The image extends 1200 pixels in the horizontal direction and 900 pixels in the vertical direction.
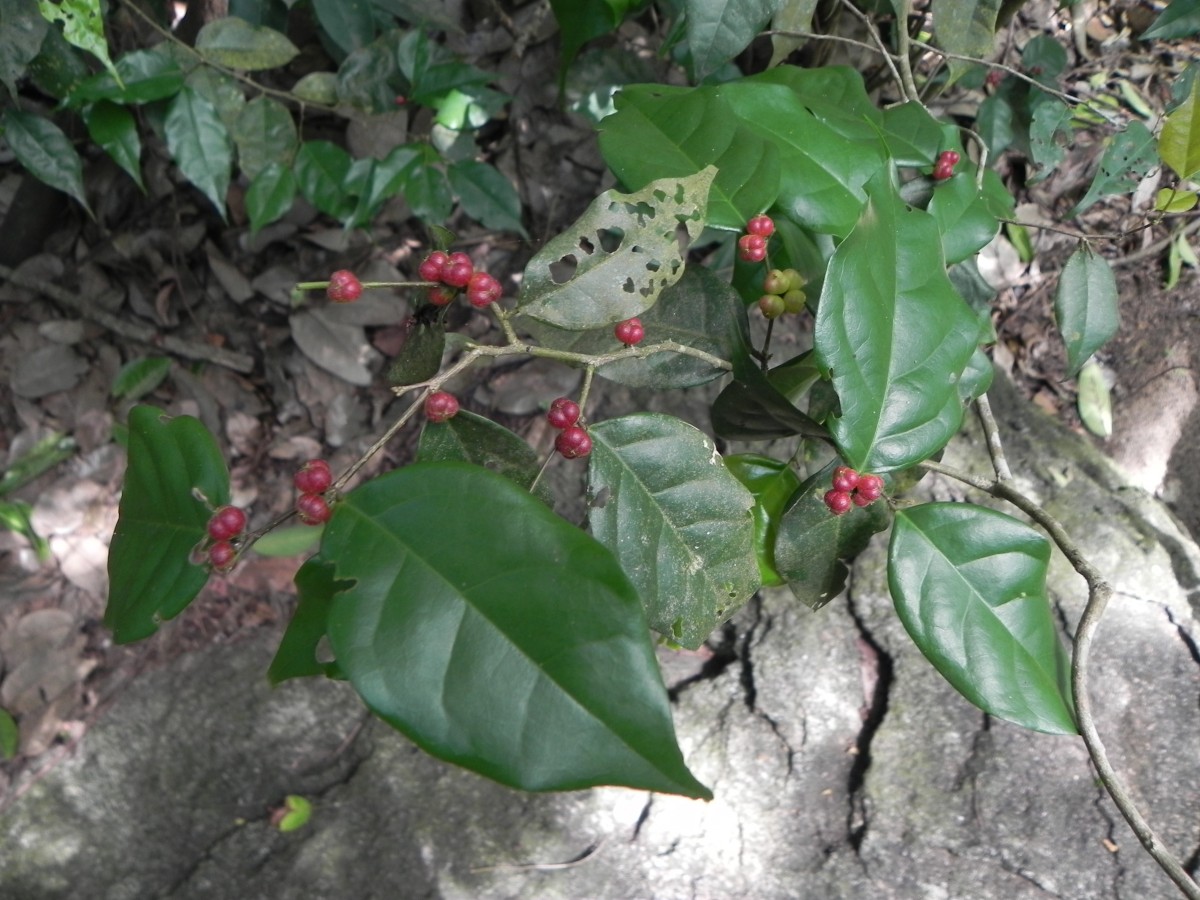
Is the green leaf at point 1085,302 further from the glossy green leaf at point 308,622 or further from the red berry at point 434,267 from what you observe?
the glossy green leaf at point 308,622

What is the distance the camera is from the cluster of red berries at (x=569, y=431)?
684mm

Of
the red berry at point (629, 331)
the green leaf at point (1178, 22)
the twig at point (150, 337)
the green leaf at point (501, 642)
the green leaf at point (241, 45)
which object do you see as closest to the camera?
the green leaf at point (501, 642)

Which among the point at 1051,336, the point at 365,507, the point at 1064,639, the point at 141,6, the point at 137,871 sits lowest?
the point at 137,871

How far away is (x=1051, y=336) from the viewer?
1615mm

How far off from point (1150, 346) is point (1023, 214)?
332 mm

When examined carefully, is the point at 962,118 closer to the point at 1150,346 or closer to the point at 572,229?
the point at 1150,346

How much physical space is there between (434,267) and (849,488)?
0.39 meters

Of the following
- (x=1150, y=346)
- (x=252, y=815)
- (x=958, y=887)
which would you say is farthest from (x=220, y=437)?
(x=1150, y=346)

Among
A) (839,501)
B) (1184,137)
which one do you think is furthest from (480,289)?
(1184,137)

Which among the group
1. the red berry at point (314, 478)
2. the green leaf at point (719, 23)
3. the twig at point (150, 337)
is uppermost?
the green leaf at point (719, 23)

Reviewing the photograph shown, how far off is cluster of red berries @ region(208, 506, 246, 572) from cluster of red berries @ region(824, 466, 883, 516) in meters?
0.48

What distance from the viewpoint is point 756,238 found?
2.43 feet

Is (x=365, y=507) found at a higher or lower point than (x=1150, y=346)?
higher

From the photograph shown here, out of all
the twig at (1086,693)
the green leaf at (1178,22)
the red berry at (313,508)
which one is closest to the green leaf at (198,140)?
the red berry at (313,508)
